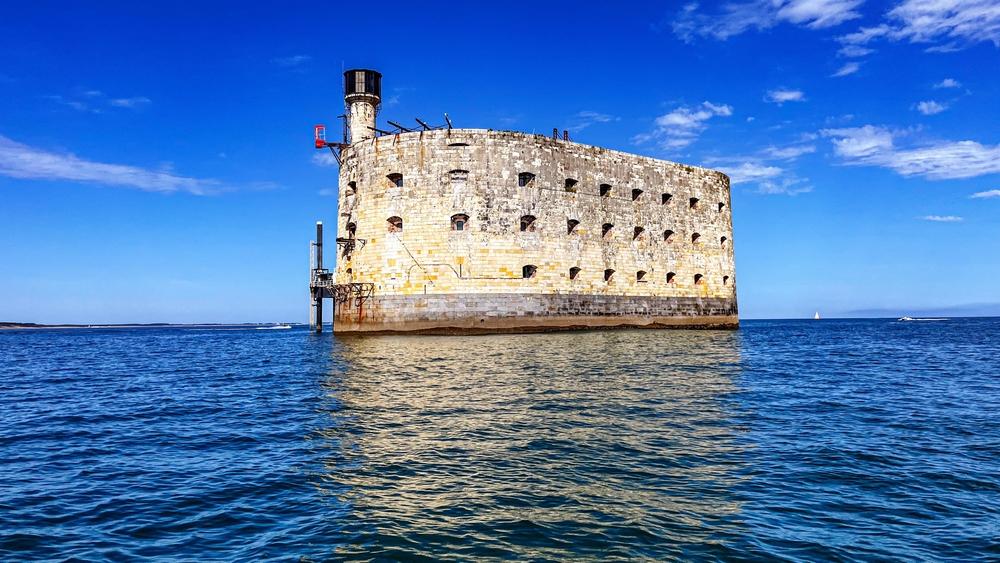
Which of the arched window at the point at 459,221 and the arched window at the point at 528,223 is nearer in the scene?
the arched window at the point at 459,221

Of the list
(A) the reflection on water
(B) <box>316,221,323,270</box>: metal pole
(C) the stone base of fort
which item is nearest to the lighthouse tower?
(B) <box>316,221,323,270</box>: metal pole

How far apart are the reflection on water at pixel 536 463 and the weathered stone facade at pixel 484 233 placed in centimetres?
1516

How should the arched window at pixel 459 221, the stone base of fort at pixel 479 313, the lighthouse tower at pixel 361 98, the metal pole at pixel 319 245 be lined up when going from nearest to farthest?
the stone base of fort at pixel 479 313 → the arched window at pixel 459 221 → the lighthouse tower at pixel 361 98 → the metal pole at pixel 319 245

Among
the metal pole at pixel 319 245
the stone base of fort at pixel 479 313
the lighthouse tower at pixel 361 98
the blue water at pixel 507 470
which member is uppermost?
the lighthouse tower at pixel 361 98

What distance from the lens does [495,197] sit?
3064cm

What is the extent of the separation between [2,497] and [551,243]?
2711cm

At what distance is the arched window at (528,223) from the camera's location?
3147cm

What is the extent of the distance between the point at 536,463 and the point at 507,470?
0.42 m

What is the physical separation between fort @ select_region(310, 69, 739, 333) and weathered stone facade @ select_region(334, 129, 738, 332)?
5 cm

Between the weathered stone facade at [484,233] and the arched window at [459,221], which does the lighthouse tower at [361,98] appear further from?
the arched window at [459,221]

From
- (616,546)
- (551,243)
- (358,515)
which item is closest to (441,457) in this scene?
(358,515)

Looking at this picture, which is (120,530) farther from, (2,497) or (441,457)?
(441,457)

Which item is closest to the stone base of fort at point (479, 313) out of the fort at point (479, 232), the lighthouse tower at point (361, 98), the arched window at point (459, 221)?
the fort at point (479, 232)

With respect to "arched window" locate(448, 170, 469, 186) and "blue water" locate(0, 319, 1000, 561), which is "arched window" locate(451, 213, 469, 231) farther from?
"blue water" locate(0, 319, 1000, 561)
